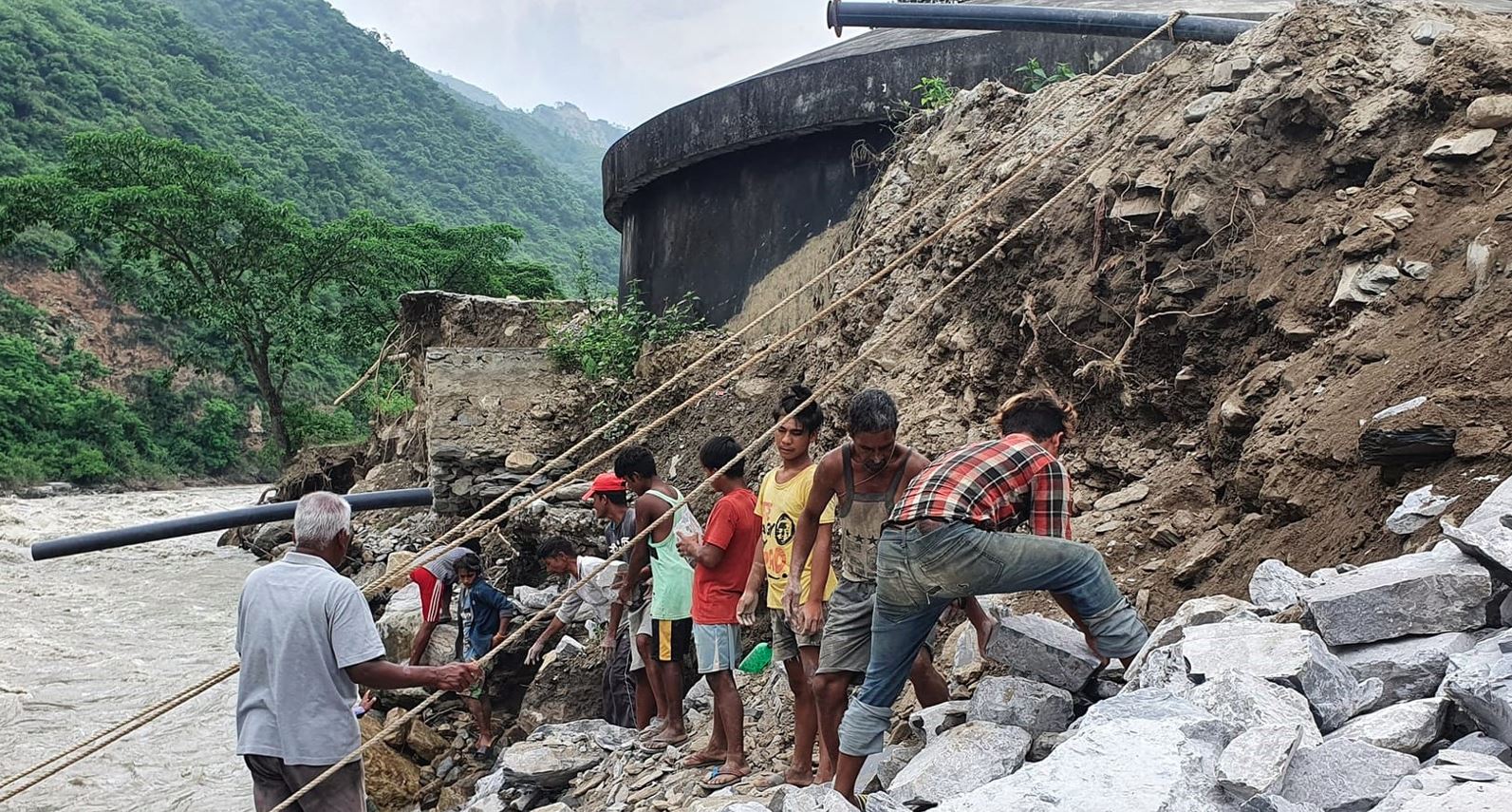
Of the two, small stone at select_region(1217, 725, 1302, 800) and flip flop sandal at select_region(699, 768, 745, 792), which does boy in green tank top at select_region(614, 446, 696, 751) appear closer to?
flip flop sandal at select_region(699, 768, 745, 792)

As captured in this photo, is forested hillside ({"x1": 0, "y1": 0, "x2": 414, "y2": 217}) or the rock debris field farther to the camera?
forested hillside ({"x1": 0, "y1": 0, "x2": 414, "y2": 217})

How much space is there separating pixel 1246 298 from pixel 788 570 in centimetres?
192

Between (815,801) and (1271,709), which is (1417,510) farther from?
(815,801)

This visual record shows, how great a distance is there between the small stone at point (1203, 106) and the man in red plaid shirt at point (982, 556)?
2106 millimetres

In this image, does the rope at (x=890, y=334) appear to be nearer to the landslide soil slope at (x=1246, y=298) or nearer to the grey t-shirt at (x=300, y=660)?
the landslide soil slope at (x=1246, y=298)

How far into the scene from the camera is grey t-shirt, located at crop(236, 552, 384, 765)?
334 cm

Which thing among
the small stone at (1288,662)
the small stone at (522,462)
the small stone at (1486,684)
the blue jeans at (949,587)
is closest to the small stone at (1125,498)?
the blue jeans at (949,587)

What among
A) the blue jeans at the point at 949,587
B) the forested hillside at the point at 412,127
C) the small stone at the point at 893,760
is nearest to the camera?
the blue jeans at the point at 949,587

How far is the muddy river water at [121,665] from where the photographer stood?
26.8 feet

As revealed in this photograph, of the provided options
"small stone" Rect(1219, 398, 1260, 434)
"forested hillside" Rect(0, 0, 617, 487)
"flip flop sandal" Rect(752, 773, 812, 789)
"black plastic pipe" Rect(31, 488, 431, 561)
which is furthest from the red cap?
"forested hillside" Rect(0, 0, 617, 487)

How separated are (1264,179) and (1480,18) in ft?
3.54

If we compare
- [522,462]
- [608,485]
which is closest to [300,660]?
[608,485]

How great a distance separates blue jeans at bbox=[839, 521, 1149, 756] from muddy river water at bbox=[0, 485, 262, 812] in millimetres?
5841

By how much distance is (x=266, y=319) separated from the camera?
22125mm
